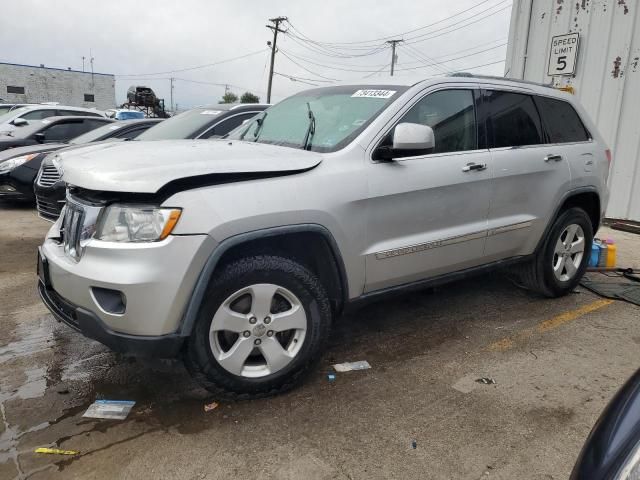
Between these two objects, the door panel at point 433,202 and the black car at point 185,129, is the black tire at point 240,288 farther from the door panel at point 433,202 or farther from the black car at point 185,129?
the black car at point 185,129

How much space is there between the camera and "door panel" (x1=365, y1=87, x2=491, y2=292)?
3176 mm

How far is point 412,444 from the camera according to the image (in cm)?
257

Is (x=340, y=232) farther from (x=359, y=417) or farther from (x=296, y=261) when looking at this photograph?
(x=359, y=417)

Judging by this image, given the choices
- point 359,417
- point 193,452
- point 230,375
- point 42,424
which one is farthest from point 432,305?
point 42,424

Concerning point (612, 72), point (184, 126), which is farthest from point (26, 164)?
point (612, 72)

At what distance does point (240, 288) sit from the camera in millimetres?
2686

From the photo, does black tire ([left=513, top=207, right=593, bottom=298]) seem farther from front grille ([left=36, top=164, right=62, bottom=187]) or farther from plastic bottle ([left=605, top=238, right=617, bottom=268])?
front grille ([left=36, top=164, right=62, bottom=187])

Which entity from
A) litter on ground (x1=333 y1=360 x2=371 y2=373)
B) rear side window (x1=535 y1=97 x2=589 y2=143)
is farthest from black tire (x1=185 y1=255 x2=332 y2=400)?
rear side window (x1=535 y1=97 x2=589 y2=143)

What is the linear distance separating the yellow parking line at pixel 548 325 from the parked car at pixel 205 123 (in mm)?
3895

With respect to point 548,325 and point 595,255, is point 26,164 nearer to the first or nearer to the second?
point 548,325

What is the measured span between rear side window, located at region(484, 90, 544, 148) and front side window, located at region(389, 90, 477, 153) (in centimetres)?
21

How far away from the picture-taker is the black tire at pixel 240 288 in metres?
2.63

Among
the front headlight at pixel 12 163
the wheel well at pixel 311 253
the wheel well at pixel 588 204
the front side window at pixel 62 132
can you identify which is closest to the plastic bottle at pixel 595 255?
the wheel well at pixel 588 204

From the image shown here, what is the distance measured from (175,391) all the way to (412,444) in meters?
1.37
